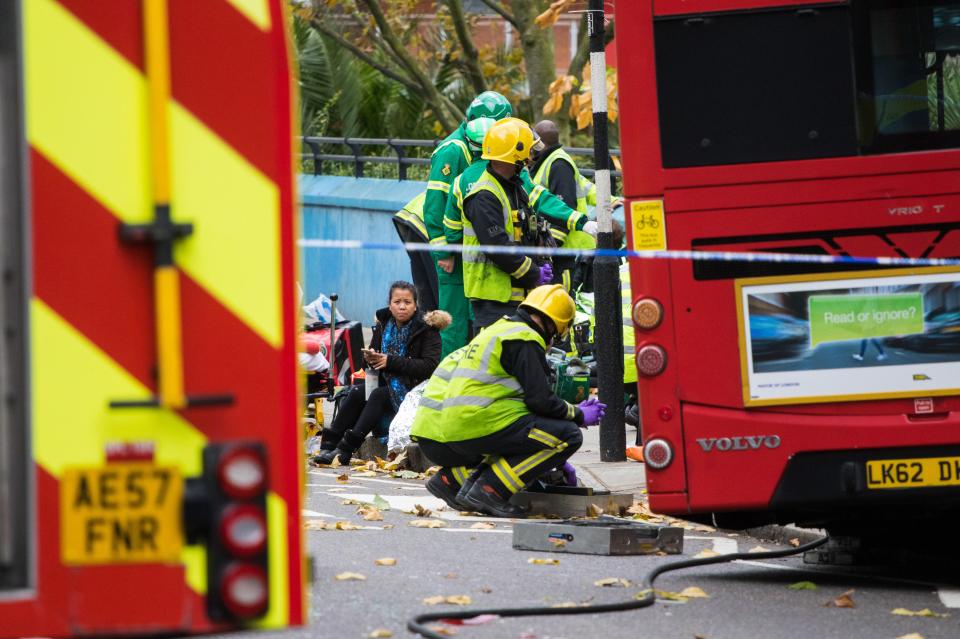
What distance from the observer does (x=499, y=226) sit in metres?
11.9

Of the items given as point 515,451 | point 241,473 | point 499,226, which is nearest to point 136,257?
point 241,473

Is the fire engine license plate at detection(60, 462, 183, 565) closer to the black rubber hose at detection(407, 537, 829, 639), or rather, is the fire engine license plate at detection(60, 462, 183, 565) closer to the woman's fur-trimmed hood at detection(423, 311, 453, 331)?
the black rubber hose at detection(407, 537, 829, 639)

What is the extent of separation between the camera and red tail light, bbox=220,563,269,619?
3744 millimetres

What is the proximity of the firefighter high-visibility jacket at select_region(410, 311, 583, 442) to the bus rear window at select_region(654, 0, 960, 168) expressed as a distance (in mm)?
2442

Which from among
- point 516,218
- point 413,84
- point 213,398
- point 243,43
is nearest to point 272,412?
point 213,398

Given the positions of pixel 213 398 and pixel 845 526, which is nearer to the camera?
pixel 213 398

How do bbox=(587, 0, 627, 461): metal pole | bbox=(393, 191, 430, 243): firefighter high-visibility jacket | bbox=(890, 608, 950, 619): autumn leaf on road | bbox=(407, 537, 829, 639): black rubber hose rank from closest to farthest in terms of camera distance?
bbox=(407, 537, 829, 639): black rubber hose → bbox=(890, 608, 950, 619): autumn leaf on road → bbox=(587, 0, 627, 461): metal pole → bbox=(393, 191, 430, 243): firefighter high-visibility jacket

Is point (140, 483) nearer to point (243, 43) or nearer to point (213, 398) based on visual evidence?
point (213, 398)

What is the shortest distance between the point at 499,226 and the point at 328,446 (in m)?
2.36

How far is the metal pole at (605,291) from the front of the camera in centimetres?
1226

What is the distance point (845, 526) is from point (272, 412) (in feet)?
18.6

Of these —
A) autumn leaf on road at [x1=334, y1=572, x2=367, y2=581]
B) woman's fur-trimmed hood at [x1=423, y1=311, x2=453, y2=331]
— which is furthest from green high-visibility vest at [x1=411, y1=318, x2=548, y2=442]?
woman's fur-trimmed hood at [x1=423, y1=311, x2=453, y2=331]

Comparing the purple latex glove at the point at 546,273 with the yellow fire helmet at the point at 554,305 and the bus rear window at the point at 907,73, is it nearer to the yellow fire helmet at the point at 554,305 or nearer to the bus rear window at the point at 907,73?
the yellow fire helmet at the point at 554,305

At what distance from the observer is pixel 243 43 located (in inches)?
149
